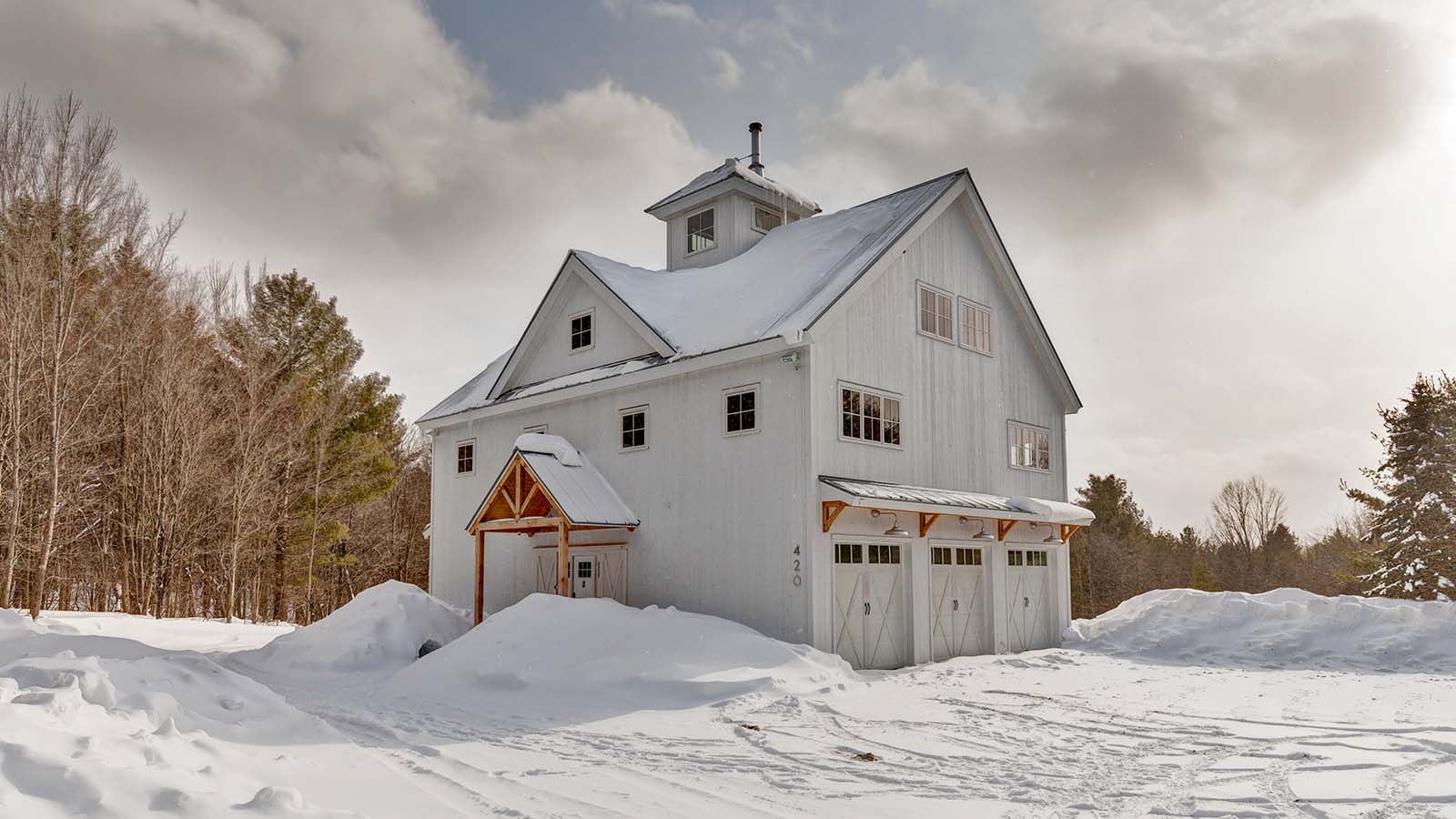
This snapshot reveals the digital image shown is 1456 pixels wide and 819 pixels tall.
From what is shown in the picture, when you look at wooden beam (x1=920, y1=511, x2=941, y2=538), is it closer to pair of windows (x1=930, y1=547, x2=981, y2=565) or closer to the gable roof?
pair of windows (x1=930, y1=547, x2=981, y2=565)

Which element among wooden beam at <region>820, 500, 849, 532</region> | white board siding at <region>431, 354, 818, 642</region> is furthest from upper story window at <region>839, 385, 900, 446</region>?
wooden beam at <region>820, 500, 849, 532</region>

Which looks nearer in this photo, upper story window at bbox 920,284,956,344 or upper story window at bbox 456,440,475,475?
upper story window at bbox 920,284,956,344

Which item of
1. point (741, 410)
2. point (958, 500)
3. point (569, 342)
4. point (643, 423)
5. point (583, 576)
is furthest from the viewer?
point (569, 342)

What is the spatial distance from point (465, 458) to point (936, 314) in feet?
35.3

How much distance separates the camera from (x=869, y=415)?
1562 cm

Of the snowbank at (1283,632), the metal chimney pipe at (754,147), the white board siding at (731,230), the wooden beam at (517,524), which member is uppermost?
the metal chimney pipe at (754,147)

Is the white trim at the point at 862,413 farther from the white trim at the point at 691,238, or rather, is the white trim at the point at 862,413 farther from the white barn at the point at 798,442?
the white trim at the point at 691,238

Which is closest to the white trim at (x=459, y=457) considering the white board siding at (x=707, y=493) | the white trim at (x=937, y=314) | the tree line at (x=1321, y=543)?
the white board siding at (x=707, y=493)

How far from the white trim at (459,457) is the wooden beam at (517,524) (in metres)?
3.52

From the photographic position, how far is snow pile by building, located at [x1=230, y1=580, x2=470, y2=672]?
1461 cm

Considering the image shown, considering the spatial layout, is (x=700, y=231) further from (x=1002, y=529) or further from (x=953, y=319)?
(x=1002, y=529)

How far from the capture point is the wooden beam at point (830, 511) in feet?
46.6

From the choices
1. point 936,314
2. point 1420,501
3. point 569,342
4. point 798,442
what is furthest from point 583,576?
point 1420,501

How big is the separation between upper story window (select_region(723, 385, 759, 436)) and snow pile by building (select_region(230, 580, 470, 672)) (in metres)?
6.06
